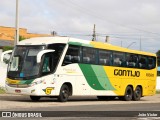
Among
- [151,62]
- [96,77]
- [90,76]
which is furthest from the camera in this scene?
[151,62]

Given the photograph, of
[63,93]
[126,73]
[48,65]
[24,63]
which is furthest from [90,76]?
[24,63]

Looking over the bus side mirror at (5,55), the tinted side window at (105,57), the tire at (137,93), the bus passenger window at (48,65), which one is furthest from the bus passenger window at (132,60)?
the bus side mirror at (5,55)

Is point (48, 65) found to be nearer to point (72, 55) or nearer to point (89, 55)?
point (72, 55)

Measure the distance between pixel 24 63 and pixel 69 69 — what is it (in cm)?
265

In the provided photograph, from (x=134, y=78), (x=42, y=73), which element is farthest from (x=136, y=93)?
(x=42, y=73)

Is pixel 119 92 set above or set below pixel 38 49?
below

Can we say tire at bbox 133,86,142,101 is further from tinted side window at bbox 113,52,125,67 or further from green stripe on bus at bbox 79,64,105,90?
green stripe on bus at bbox 79,64,105,90

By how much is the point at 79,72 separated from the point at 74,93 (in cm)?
124

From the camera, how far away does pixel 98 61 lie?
27219 mm

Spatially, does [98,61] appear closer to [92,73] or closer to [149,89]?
[92,73]

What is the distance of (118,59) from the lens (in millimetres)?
29391

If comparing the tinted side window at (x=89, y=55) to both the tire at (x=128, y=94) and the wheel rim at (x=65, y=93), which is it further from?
the tire at (x=128, y=94)

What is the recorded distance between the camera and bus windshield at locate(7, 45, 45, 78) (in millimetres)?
23375

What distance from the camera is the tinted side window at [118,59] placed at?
29.0 m
